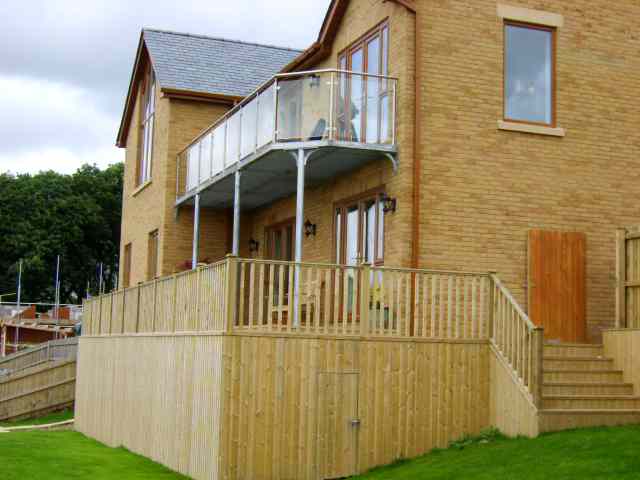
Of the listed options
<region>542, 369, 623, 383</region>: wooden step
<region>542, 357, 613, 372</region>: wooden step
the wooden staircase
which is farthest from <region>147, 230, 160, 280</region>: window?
<region>542, 369, 623, 383</region>: wooden step

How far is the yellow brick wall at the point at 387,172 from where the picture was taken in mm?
17297

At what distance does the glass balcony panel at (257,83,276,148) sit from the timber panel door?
5.02 metres

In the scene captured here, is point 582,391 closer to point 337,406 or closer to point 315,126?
point 337,406

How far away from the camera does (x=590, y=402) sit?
48.4 feet

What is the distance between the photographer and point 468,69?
18.0 m

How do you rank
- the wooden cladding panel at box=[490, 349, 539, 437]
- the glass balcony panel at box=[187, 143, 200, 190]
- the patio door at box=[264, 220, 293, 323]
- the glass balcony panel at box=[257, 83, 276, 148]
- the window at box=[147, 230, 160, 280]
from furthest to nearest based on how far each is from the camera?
the window at box=[147, 230, 160, 280]
the glass balcony panel at box=[187, 143, 200, 190]
the patio door at box=[264, 220, 293, 323]
the glass balcony panel at box=[257, 83, 276, 148]
the wooden cladding panel at box=[490, 349, 539, 437]

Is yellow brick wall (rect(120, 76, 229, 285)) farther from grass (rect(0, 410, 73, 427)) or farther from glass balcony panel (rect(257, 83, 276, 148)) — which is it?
glass balcony panel (rect(257, 83, 276, 148))

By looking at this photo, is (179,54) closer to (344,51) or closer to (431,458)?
(344,51)

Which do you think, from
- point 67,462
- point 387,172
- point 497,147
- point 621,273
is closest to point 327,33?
point 387,172

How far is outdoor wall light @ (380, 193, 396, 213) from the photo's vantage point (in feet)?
57.4

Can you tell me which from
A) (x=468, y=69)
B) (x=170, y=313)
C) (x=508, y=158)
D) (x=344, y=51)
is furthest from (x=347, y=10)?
(x=170, y=313)

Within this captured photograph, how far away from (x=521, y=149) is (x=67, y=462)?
9314mm

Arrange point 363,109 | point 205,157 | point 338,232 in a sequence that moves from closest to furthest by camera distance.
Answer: point 363,109
point 338,232
point 205,157

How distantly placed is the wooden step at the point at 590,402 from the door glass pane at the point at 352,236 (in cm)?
565
